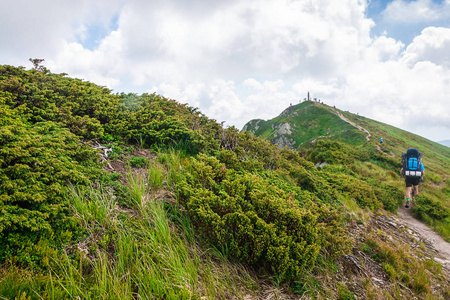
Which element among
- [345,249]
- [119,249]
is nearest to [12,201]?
[119,249]

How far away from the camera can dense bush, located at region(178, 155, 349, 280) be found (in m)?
3.73

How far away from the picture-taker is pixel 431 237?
8133 mm

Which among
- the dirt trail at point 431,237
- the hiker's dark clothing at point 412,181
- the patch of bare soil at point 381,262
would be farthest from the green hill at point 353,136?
the patch of bare soil at point 381,262

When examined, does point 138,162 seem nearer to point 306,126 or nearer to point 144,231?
point 144,231

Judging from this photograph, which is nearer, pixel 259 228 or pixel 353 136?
pixel 259 228

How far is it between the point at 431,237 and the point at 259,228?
8269mm

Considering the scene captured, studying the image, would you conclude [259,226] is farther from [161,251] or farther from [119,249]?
[119,249]

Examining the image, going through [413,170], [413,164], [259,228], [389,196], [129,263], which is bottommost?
[129,263]

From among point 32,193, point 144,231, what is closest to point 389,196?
point 144,231

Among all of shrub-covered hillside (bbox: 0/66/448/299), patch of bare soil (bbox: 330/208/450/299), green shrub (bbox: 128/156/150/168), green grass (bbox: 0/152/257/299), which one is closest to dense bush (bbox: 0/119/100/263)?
shrub-covered hillside (bbox: 0/66/448/299)

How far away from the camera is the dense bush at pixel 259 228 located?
373cm

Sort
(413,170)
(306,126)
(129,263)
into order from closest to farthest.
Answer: (129,263), (413,170), (306,126)

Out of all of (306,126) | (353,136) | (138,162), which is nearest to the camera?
(138,162)

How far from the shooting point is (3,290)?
219cm
